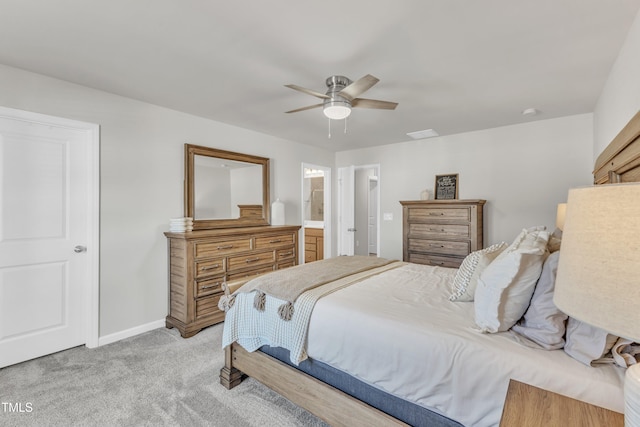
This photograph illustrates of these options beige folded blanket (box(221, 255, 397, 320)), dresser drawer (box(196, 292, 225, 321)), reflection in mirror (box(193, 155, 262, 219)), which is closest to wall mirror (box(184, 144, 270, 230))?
reflection in mirror (box(193, 155, 262, 219))

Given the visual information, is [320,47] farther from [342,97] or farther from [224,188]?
[224,188]

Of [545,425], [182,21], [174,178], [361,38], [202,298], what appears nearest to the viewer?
[545,425]

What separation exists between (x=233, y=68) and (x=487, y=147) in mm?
3451

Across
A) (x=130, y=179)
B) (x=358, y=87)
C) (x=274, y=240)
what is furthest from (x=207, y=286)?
(x=358, y=87)

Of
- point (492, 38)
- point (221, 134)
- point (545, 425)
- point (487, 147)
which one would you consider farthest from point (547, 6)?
point (221, 134)

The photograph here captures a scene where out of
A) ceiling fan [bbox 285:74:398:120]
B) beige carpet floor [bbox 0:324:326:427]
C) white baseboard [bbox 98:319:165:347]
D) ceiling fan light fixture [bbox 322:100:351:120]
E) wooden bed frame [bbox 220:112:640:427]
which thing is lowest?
beige carpet floor [bbox 0:324:326:427]

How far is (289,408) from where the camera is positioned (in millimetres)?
1908

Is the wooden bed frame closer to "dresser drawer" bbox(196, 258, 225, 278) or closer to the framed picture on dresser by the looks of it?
"dresser drawer" bbox(196, 258, 225, 278)

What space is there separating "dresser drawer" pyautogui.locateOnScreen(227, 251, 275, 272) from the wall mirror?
1.66 ft

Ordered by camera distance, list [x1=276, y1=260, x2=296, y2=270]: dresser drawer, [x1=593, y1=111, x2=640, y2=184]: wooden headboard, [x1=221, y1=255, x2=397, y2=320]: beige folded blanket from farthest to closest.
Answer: [x1=276, y1=260, x2=296, y2=270]: dresser drawer
[x1=221, y1=255, x2=397, y2=320]: beige folded blanket
[x1=593, y1=111, x2=640, y2=184]: wooden headboard

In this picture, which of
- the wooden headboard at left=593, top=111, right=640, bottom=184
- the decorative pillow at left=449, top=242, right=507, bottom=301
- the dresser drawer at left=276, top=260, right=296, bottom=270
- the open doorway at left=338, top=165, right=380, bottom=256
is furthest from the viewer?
the open doorway at left=338, top=165, right=380, bottom=256

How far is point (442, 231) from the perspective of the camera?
3.96 m

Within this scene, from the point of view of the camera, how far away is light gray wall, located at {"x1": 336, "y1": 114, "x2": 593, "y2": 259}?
3.53 meters

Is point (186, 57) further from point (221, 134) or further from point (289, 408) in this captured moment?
point (289, 408)
